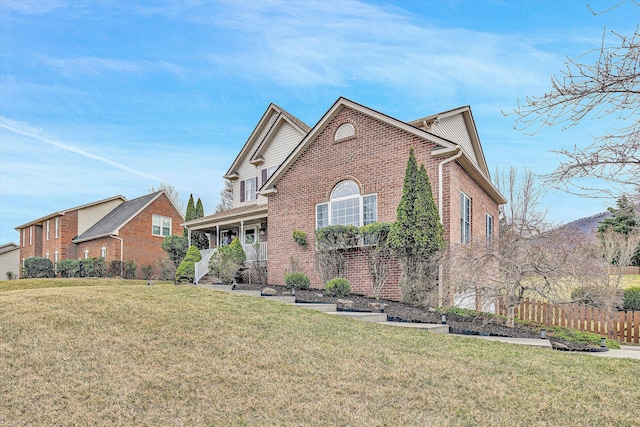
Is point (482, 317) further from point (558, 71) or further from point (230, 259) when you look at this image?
point (230, 259)

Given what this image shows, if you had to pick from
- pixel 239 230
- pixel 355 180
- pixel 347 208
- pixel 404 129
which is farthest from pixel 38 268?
pixel 404 129

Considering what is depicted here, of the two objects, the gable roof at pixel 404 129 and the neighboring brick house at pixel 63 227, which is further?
the neighboring brick house at pixel 63 227

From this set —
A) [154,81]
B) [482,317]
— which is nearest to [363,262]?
[482,317]

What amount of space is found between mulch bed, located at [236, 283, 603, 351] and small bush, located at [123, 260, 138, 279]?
66.3 ft

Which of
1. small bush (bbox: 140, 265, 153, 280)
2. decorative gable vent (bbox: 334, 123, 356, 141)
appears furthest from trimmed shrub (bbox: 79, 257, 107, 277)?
decorative gable vent (bbox: 334, 123, 356, 141)

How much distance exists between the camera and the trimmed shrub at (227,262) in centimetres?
1728

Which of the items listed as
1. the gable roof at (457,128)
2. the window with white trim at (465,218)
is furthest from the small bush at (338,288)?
the gable roof at (457,128)

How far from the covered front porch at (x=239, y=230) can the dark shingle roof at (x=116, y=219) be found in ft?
26.5

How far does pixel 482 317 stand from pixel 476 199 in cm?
621

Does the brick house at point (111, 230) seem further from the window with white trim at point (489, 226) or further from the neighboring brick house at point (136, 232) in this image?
the window with white trim at point (489, 226)

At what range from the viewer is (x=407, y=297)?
13102 mm

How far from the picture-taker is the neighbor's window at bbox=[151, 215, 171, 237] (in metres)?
32.3

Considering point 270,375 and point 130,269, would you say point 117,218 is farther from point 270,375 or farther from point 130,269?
point 270,375

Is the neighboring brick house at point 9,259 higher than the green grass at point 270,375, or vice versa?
the green grass at point 270,375
